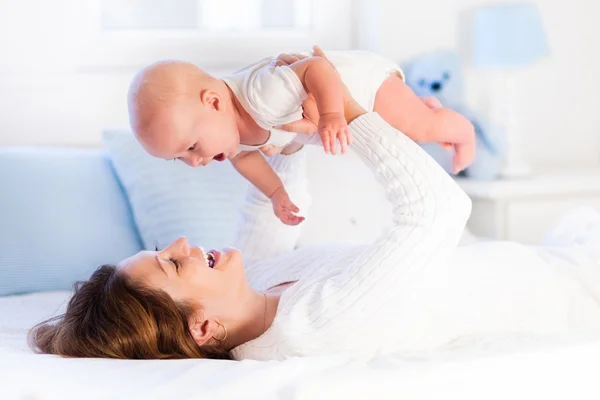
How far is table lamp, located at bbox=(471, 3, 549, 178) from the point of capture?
2.75m

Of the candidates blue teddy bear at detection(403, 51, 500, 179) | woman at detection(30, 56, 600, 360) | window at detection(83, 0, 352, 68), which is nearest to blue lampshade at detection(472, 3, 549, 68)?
blue teddy bear at detection(403, 51, 500, 179)

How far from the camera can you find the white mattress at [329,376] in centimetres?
105

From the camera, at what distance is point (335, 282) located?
132 centimetres

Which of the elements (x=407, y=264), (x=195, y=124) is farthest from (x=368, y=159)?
(x=195, y=124)

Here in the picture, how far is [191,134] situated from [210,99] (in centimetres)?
7

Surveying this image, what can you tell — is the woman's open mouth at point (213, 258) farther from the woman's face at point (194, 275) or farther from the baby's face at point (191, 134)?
the baby's face at point (191, 134)

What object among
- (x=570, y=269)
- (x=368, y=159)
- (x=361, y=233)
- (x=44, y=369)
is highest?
(x=368, y=159)

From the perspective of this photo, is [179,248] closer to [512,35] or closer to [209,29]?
[209,29]

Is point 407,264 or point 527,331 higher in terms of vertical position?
point 407,264

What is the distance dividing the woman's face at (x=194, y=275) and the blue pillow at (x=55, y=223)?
1.98ft

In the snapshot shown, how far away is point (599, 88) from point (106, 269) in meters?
2.46

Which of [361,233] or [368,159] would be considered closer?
[368,159]

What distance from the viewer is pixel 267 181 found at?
162cm

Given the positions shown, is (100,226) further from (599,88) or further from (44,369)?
(599,88)
